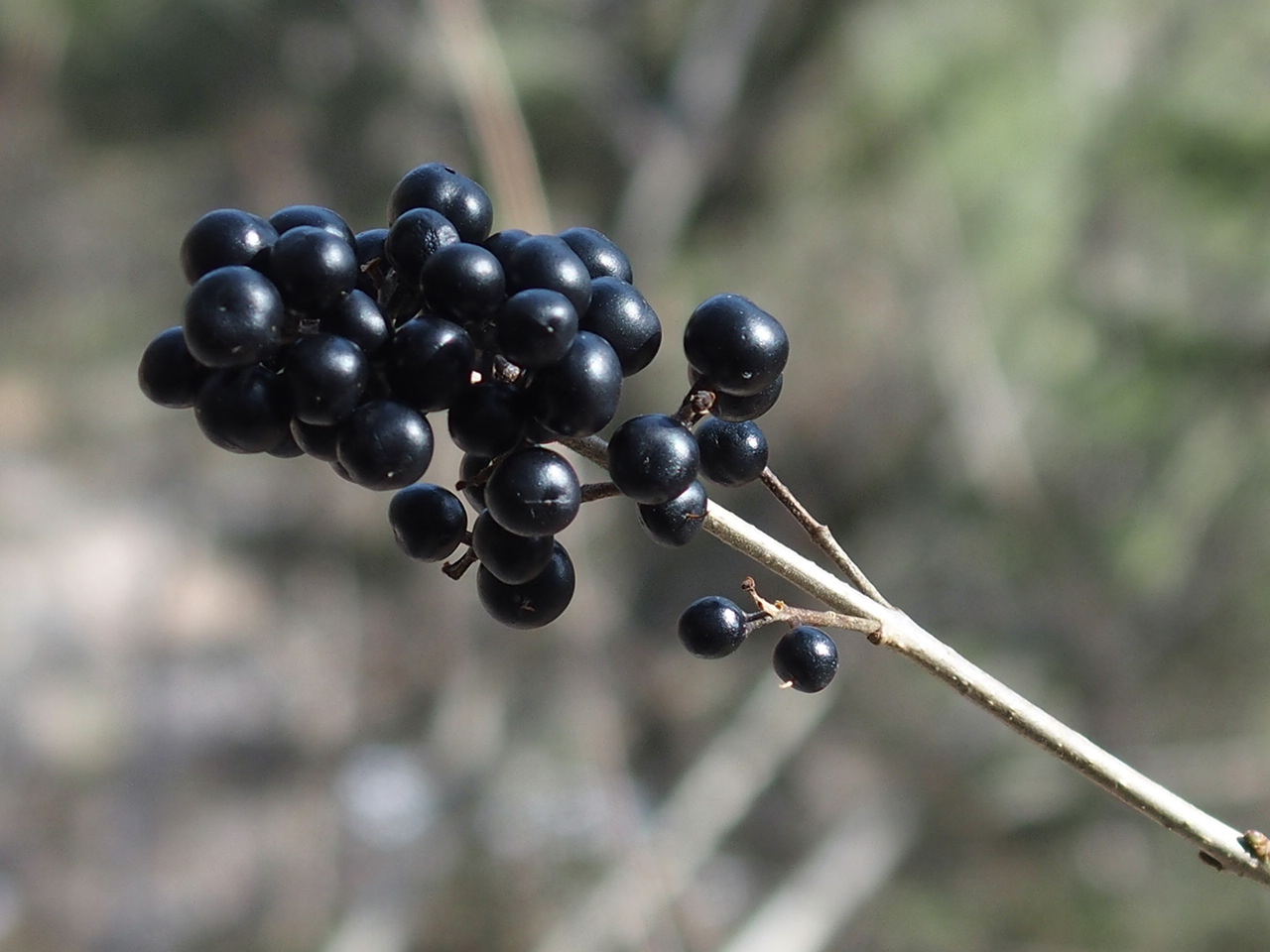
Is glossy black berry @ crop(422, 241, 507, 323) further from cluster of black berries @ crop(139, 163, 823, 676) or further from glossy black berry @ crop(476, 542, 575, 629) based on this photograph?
glossy black berry @ crop(476, 542, 575, 629)

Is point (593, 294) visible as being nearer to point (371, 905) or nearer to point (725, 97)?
point (725, 97)

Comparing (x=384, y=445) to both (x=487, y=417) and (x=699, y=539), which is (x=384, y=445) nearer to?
(x=487, y=417)

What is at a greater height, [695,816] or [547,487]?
[547,487]

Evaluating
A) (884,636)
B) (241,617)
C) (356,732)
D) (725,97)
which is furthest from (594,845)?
(884,636)

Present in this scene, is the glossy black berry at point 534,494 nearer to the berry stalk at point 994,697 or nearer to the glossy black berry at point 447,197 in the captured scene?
the berry stalk at point 994,697

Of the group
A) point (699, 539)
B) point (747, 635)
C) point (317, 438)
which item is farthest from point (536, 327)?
point (699, 539)

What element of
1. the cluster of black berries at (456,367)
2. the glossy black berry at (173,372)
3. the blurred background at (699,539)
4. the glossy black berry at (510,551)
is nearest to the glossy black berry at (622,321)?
the cluster of black berries at (456,367)
